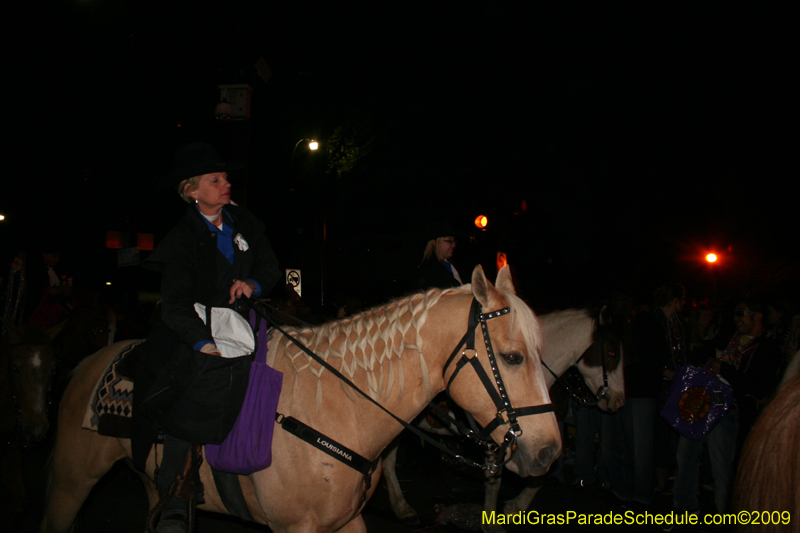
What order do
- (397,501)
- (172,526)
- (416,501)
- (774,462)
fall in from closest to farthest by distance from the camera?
(774,462) < (172,526) < (397,501) < (416,501)

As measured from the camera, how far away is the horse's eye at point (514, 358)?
8.49 feet

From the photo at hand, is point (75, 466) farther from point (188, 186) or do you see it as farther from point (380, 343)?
point (380, 343)

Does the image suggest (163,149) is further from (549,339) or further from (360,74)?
(549,339)

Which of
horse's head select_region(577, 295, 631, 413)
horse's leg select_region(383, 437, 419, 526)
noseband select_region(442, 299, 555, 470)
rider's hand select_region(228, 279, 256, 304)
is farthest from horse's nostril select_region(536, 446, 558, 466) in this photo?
horse's leg select_region(383, 437, 419, 526)

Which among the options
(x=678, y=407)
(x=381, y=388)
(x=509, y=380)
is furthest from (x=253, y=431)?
(x=678, y=407)

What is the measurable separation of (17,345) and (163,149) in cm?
1479

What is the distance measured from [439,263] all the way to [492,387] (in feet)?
9.61

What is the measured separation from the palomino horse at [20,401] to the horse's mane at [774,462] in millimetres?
5795

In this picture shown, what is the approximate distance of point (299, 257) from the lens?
35.9 metres

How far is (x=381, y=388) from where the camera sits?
2.81m

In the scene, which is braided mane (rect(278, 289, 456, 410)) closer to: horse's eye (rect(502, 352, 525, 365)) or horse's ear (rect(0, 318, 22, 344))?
horse's eye (rect(502, 352, 525, 365))

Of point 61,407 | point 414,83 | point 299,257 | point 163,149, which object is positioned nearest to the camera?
point 61,407

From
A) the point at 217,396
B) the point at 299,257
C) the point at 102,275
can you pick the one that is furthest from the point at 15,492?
the point at 299,257

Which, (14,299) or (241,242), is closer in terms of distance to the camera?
(241,242)
